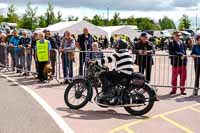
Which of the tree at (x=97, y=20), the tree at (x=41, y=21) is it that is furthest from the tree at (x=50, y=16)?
the tree at (x=97, y=20)

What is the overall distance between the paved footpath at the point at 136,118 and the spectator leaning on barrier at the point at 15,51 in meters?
5.92

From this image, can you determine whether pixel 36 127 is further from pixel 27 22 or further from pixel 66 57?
pixel 27 22

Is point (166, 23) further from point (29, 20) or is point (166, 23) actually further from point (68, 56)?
point (68, 56)

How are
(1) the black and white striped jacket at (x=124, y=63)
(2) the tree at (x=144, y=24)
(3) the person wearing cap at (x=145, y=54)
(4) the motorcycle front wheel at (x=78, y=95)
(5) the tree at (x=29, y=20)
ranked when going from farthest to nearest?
1. (2) the tree at (x=144, y=24)
2. (5) the tree at (x=29, y=20)
3. (3) the person wearing cap at (x=145, y=54)
4. (4) the motorcycle front wheel at (x=78, y=95)
5. (1) the black and white striped jacket at (x=124, y=63)

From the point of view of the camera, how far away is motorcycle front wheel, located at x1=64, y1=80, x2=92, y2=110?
1009 cm

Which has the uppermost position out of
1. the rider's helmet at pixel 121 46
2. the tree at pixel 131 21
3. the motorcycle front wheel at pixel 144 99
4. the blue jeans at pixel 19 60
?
the tree at pixel 131 21

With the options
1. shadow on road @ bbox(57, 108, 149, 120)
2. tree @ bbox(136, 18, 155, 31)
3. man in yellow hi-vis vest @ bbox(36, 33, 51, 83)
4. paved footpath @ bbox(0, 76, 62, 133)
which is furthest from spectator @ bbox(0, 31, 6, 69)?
tree @ bbox(136, 18, 155, 31)

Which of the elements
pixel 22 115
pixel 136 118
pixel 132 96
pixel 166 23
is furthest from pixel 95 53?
pixel 166 23

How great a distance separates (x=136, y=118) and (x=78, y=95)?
5.12 feet

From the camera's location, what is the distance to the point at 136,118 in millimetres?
9242

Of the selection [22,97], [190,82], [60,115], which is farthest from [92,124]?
[190,82]

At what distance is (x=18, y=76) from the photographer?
16.7 m

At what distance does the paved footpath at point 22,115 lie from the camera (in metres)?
7.96

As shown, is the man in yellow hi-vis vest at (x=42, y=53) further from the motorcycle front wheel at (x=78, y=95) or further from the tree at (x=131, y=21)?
the tree at (x=131, y=21)
